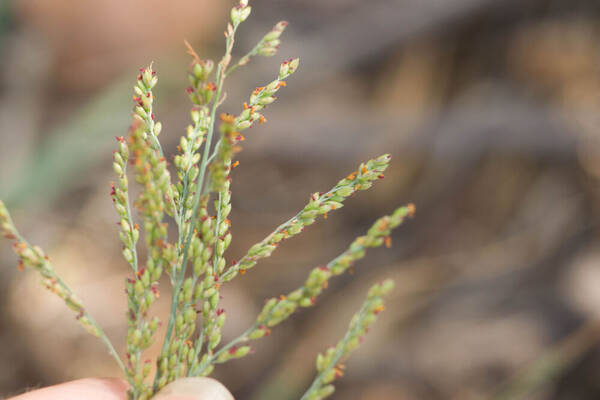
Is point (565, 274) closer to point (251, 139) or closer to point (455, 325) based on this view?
point (455, 325)

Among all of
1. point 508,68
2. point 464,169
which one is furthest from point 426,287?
point 508,68

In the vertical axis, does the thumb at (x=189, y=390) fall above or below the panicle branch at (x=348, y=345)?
above

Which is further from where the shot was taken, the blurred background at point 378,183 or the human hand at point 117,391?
the blurred background at point 378,183

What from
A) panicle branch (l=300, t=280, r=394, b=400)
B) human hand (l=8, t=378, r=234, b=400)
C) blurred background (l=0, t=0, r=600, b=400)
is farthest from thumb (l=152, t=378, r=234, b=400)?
blurred background (l=0, t=0, r=600, b=400)

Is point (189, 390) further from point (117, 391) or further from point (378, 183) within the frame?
point (378, 183)

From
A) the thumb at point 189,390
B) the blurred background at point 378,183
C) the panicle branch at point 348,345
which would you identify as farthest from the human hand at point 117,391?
the blurred background at point 378,183

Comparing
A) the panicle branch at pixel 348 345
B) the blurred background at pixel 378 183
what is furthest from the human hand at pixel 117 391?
the blurred background at pixel 378 183

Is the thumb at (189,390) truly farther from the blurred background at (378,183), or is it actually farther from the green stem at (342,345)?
the blurred background at (378,183)

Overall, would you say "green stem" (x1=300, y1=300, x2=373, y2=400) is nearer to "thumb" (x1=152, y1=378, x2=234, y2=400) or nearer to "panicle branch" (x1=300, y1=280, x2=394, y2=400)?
"panicle branch" (x1=300, y1=280, x2=394, y2=400)
